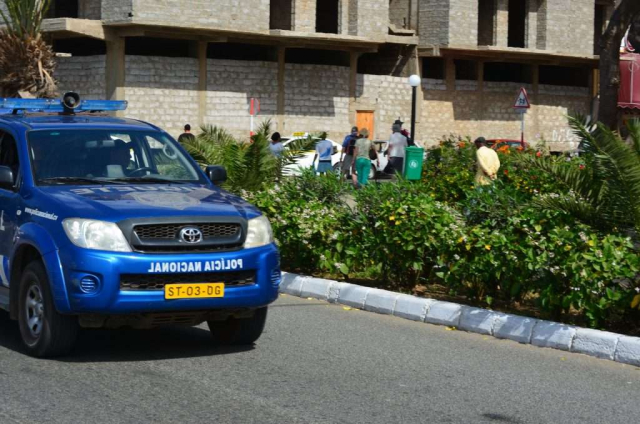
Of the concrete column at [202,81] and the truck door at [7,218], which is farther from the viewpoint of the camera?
the concrete column at [202,81]

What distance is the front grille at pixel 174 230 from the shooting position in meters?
8.15

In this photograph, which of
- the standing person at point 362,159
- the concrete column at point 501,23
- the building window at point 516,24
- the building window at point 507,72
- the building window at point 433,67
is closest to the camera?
the standing person at point 362,159

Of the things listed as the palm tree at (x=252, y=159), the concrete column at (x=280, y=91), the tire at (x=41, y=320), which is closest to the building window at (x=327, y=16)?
the concrete column at (x=280, y=91)

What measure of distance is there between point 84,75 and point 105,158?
33.4m

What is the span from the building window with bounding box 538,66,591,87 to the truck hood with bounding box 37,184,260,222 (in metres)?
48.4

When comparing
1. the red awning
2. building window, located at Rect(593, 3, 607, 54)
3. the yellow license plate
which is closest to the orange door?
the red awning

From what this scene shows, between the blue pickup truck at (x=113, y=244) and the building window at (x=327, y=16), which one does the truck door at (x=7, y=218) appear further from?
the building window at (x=327, y=16)

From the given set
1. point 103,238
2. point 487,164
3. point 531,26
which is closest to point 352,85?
point 531,26

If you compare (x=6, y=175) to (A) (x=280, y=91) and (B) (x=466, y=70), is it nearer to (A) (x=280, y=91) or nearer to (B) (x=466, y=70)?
(A) (x=280, y=91)

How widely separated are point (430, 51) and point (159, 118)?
1316cm

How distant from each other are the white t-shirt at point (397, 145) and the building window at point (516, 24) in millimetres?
26510

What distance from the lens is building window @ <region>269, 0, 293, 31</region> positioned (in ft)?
148

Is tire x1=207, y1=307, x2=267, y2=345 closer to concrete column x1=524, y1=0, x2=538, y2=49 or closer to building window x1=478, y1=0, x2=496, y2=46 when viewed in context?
building window x1=478, y1=0, x2=496, y2=46

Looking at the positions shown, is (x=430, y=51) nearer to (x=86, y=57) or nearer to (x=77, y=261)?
(x=86, y=57)
